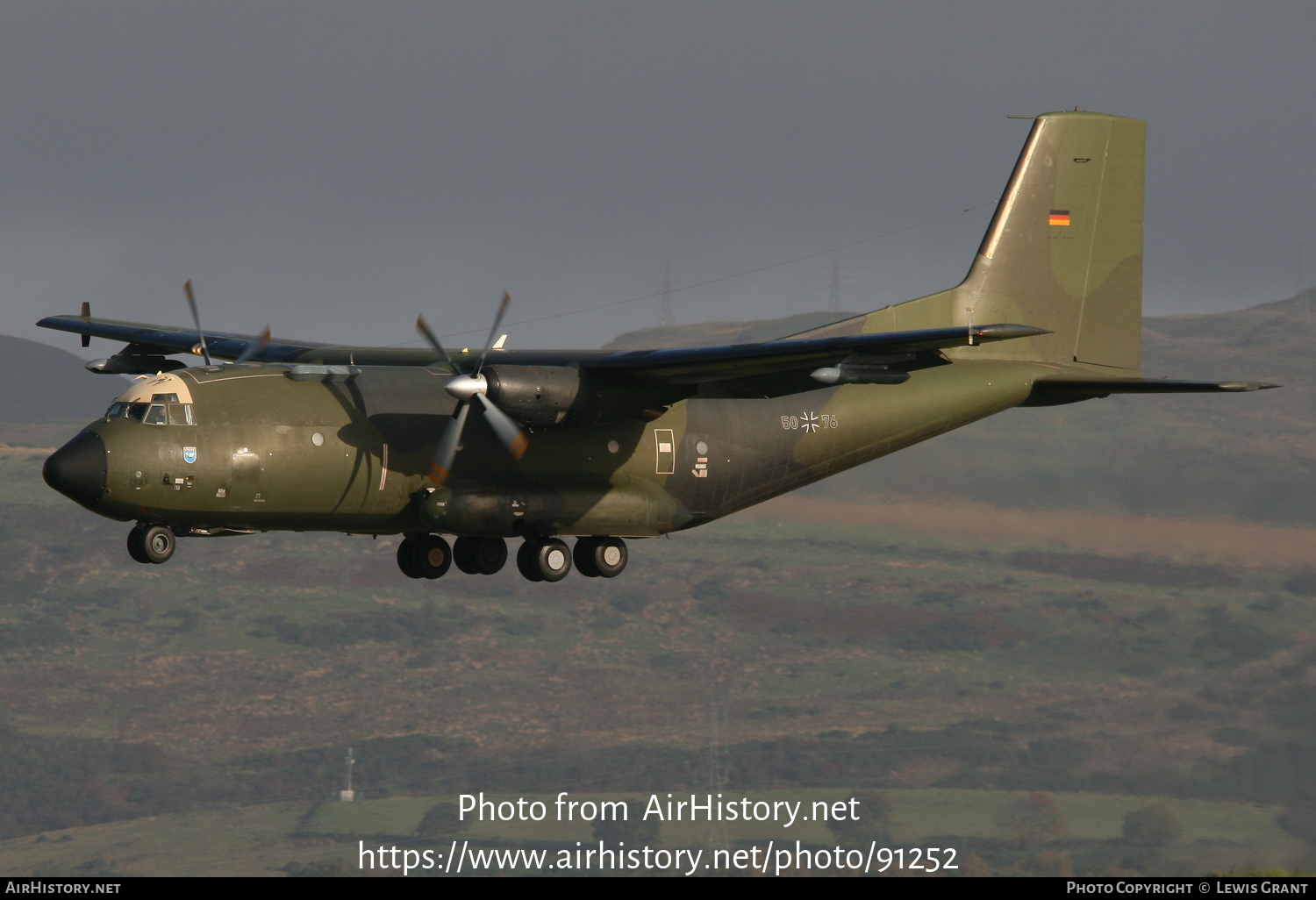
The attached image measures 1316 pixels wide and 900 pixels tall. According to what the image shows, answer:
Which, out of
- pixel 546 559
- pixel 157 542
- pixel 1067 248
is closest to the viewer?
pixel 157 542

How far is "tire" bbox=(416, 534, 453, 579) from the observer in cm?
3281

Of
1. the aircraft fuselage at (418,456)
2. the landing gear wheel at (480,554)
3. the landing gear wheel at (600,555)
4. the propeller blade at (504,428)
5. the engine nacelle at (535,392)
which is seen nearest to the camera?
the aircraft fuselage at (418,456)

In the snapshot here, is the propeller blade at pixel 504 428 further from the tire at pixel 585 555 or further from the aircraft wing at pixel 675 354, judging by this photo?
the tire at pixel 585 555

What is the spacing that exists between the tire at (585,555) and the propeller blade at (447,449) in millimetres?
3827

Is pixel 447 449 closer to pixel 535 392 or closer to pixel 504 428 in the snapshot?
pixel 504 428

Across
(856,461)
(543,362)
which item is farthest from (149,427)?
(856,461)

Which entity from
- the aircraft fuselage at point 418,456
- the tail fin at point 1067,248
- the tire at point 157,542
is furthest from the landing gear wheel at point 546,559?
the tail fin at point 1067,248

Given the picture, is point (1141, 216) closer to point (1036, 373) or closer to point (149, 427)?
point (1036, 373)

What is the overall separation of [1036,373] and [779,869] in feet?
560

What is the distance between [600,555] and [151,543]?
8814mm

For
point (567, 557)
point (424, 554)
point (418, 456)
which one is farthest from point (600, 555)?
point (418, 456)

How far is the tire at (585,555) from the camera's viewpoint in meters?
33.0

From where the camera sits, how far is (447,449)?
98.4 feet

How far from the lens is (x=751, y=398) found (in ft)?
108
